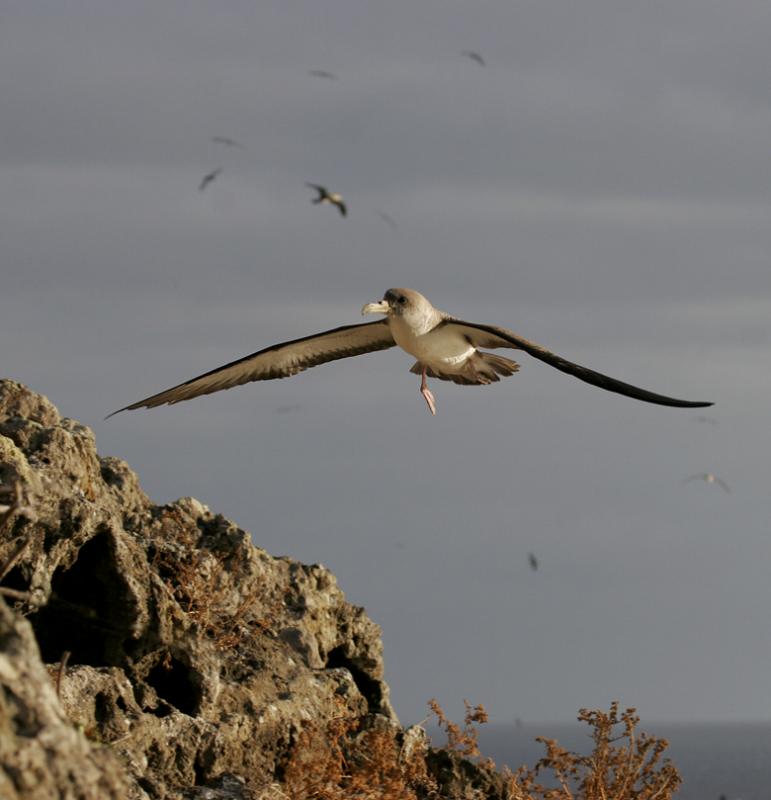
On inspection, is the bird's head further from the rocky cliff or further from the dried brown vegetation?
the dried brown vegetation

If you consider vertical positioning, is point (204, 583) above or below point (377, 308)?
below

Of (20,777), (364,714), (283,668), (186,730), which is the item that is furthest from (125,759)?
(20,777)

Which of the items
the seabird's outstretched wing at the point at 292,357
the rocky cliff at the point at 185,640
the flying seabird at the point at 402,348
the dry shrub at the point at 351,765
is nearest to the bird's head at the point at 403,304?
the flying seabird at the point at 402,348

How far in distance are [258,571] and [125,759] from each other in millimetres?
2499

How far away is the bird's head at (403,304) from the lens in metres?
14.5

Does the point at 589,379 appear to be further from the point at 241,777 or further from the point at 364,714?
the point at 241,777

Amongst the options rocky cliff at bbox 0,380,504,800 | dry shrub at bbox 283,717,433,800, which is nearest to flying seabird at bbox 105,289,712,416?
rocky cliff at bbox 0,380,504,800

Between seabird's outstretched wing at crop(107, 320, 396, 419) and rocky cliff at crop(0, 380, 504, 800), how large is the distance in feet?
Answer: 12.4

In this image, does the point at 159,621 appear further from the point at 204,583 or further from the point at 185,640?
the point at 204,583

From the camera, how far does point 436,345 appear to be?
1480 centimetres

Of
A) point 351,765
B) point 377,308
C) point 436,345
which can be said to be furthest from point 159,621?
point 436,345

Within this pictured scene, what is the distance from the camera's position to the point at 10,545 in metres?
8.54

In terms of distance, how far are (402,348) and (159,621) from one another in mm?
6475

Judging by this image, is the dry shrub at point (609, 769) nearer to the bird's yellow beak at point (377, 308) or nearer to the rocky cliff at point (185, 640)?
the rocky cliff at point (185, 640)
